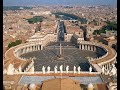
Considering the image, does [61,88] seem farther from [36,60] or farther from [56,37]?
[56,37]

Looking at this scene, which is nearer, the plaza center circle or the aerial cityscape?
the aerial cityscape

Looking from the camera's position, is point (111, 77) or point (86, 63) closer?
point (111, 77)

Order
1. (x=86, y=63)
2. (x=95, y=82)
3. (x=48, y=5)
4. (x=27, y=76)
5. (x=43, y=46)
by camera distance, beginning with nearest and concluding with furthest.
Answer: (x=95, y=82)
(x=27, y=76)
(x=86, y=63)
(x=43, y=46)
(x=48, y=5)

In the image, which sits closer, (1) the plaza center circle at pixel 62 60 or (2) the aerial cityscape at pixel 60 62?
(2) the aerial cityscape at pixel 60 62

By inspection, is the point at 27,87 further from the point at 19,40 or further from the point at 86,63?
the point at 19,40

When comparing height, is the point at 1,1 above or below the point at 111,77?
above

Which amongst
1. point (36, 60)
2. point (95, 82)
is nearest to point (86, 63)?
point (36, 60)

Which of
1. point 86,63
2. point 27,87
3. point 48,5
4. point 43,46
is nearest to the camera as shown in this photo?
point 27,87

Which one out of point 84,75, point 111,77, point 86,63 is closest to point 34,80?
point 84,75

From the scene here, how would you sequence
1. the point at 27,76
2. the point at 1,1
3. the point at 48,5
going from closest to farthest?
the point at 1,1 → the point at 27,76 → the point at 48,5
